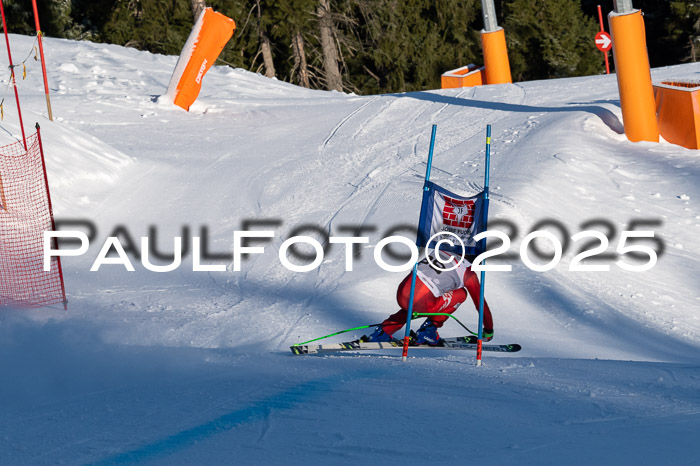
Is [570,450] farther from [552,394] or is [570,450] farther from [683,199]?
[683,199]

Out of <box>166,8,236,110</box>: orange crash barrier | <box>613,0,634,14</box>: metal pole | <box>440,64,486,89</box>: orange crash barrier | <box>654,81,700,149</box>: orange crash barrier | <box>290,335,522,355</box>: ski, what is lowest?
<box>290,335,522,355</box>: ski

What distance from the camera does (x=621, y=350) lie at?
25.9 feet

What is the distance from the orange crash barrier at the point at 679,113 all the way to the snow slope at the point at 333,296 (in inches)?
11.7

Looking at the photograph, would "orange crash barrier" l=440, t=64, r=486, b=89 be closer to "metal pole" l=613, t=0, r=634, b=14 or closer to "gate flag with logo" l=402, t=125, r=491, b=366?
"metal pole" l=613, t=0, r=634, b=14

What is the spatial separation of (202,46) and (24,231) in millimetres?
6357

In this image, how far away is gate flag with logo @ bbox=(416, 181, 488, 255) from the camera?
6.94m

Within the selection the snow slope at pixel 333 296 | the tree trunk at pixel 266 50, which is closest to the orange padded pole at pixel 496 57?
the snow slope at pixel 333 296

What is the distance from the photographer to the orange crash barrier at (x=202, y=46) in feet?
53.8

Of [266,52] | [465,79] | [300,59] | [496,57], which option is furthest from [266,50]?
[496,57]

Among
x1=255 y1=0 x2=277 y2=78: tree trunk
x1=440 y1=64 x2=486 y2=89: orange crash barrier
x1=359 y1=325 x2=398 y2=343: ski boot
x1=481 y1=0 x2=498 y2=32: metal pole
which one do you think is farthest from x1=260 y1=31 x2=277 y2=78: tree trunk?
x1=359 y1=325 x2=398 y2=343: ski boot

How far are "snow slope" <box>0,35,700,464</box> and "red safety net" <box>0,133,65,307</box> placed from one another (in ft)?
1.14

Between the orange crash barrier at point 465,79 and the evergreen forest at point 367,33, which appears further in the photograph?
the evergreen forest at point 367,33

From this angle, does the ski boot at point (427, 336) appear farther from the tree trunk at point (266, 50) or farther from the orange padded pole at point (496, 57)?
the tree trunk at point (266, 50)

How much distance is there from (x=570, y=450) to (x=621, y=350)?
364 centimetres
